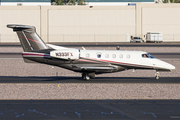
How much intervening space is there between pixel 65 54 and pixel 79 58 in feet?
4.10

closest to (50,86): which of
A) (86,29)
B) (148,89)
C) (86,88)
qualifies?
(86,88)

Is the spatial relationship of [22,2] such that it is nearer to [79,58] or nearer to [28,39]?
[28,39]

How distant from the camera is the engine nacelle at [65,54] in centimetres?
2723

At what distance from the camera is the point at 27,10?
278 ft

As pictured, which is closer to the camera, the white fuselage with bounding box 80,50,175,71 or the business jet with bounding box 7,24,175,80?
the business jet with bounding box 7,24,175,80

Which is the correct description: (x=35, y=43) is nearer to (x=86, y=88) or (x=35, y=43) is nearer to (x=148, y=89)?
(x=86, y=88)

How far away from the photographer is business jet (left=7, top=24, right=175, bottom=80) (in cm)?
2750

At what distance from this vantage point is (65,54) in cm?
2744
